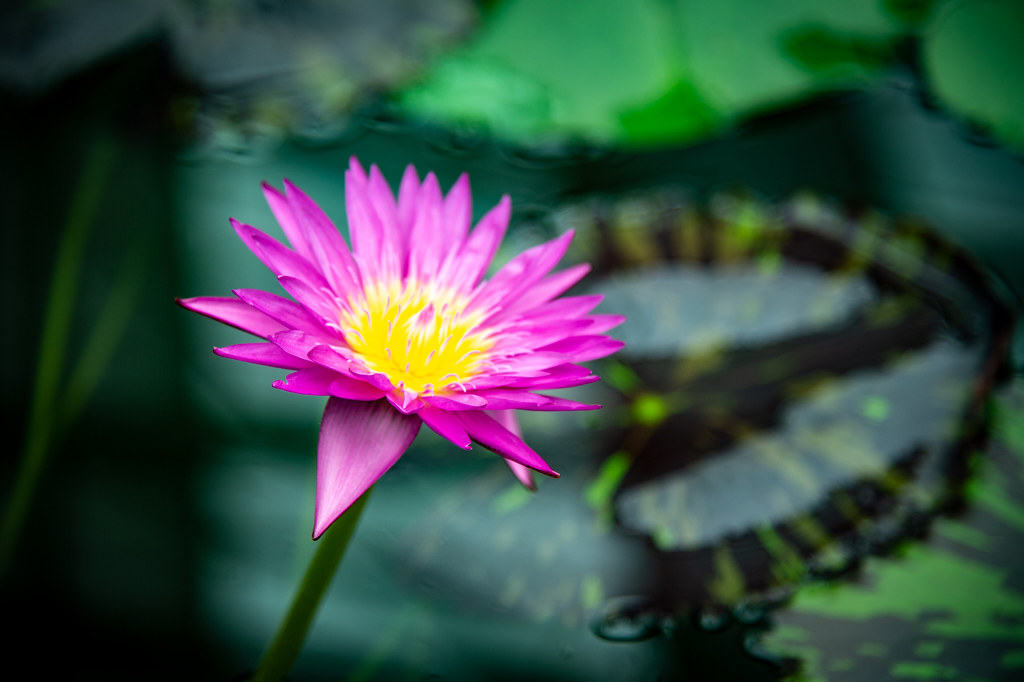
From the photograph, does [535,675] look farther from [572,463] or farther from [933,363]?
[933,363]

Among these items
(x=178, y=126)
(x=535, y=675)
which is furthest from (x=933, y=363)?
(x=178, y=126)

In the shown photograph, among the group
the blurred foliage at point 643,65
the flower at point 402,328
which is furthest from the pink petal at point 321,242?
the blurred foliage at point 643,65

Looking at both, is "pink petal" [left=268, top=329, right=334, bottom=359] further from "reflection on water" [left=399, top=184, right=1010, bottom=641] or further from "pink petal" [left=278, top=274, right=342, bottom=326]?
"reflection on water" [left=399, top=184, right=1010, bottom=641]

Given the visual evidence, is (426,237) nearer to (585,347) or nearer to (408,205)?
(408,205)

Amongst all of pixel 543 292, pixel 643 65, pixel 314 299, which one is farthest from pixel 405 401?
pixel 643 65

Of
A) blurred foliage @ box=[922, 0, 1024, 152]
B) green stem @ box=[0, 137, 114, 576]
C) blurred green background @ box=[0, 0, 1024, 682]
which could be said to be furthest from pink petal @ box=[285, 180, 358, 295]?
blurred foliage @ box=[922, 0, 1024, 152]

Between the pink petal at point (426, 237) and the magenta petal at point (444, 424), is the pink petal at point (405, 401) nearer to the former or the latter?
the magenta petal at point (444, 424)
